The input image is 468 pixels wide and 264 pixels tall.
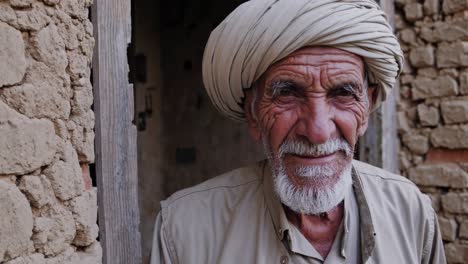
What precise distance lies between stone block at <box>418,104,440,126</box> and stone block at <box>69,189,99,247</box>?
2469 mm

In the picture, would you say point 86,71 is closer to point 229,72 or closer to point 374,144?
point 229,72

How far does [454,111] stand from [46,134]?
2.66 meters

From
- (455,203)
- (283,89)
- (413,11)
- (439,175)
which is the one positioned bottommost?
(455,203)

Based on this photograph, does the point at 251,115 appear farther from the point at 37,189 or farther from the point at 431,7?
the point at 431,7

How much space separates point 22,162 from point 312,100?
880mm

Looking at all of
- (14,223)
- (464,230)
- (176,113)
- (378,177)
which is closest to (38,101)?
(14,223)

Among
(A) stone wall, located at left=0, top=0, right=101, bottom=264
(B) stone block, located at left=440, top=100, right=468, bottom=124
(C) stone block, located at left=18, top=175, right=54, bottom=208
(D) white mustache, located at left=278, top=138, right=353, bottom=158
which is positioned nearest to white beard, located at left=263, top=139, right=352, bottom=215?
(D) white mustache, located at left=278, top=138, right=353, bottom=158

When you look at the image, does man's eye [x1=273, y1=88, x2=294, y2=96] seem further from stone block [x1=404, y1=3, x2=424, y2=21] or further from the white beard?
stone block [x1=404, y1=3, x2=424, y2=21]

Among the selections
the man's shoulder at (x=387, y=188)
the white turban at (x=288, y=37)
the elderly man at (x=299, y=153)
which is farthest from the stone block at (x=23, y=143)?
the man's shoulder at (x=387, y=188)

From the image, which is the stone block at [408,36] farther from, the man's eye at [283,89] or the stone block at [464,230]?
the man's eye at [283,89]

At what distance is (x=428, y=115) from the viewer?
3.47 m

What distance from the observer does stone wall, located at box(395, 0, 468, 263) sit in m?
3.34

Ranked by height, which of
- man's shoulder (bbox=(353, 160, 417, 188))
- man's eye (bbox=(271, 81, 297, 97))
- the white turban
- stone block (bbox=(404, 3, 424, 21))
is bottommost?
man's shoulder (bbox=(353, 160, 417, 188))

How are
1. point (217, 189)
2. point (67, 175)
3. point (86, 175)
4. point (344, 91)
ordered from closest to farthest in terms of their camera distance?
point (67, 175)
point (86, 175)
point (344, 91)
point (217, 189)
